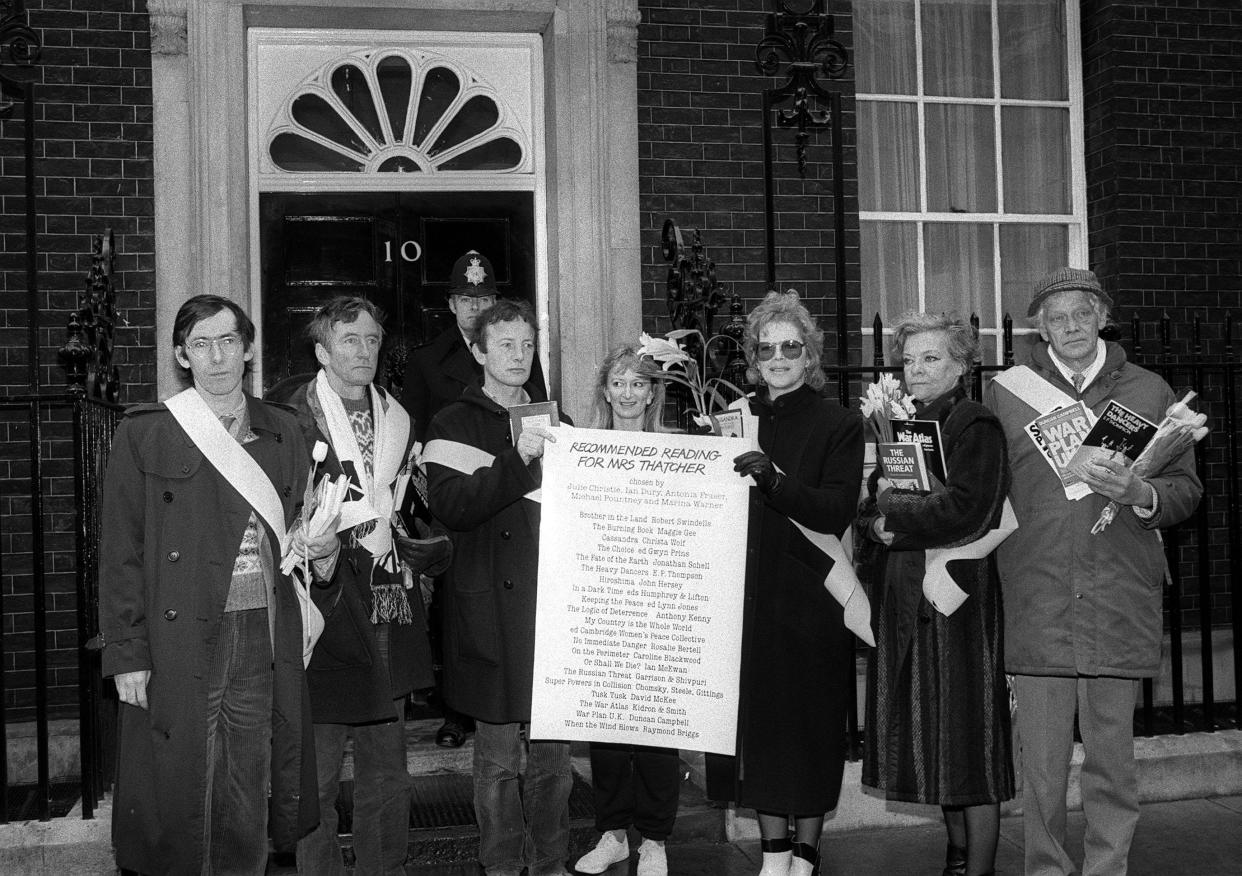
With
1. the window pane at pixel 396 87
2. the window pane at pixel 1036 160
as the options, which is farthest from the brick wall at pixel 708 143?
the window pane at pixel 1036 160

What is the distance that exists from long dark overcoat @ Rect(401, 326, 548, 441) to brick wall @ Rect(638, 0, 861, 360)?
1.48 m

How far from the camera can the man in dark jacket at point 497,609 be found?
4520 millimetres

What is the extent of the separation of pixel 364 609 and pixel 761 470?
144 centimetres

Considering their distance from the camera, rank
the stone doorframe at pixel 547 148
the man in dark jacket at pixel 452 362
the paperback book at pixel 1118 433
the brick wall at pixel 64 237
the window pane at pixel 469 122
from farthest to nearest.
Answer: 1. the window pane at pixel 469 122
2. the stone doorframe at pixel 547 148
3. the brick wall at pixel 64 237
4. the man in dark jacket at pixel 452 362
5. the paperback book at pixel 1118 433

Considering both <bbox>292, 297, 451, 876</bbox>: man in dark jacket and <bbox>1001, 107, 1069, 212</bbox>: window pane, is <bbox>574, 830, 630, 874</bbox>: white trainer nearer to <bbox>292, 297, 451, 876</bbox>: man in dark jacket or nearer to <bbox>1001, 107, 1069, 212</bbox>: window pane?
<bbox>292, 297, 451, 876</bbox>: man in dark jacket

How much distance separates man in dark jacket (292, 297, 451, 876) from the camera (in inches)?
172

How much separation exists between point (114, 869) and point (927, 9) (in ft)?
21.6

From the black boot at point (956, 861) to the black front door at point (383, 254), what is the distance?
3.95 m

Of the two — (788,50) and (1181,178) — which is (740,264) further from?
(1181,178)

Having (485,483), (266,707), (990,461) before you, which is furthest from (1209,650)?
(266,707)

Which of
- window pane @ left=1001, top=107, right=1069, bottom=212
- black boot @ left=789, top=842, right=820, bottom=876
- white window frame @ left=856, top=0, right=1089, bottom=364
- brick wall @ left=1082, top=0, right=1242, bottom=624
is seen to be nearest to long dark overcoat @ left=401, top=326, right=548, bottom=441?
black boot @ left=789, top=842, right=820, bottom=876

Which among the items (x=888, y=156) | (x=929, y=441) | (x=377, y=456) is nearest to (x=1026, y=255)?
(x=888, y=156)

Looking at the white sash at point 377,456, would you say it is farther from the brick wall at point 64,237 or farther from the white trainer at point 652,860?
the brick wall at point 64,237

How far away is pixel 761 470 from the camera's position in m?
4.14
